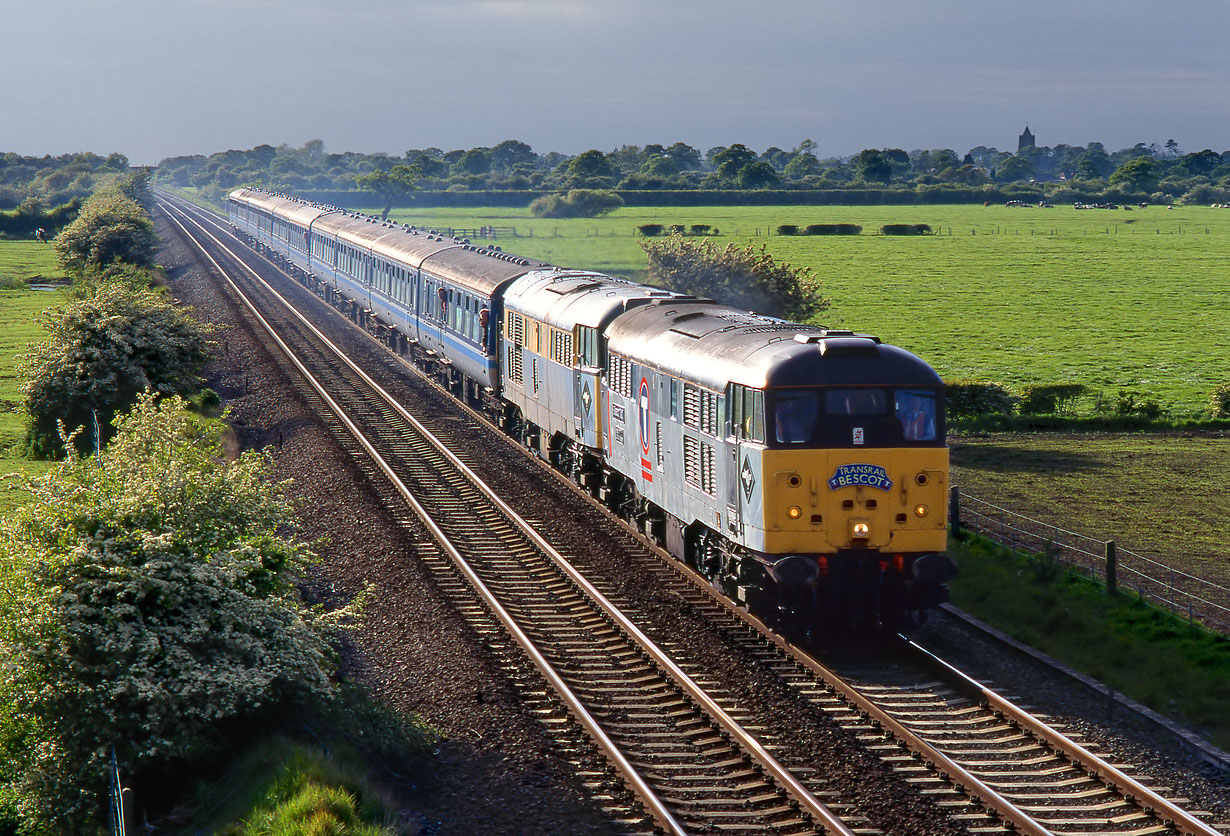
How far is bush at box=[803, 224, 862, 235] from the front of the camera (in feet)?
387

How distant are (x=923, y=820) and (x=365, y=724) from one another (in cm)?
571

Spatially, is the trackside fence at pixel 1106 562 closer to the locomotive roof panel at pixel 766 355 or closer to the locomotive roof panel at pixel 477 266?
the locomotive roof panel at pixel 766 355

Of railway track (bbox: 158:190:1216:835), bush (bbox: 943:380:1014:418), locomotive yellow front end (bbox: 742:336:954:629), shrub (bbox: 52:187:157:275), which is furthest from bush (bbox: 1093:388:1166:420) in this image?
shrub (bbox: 52:187:157:275)

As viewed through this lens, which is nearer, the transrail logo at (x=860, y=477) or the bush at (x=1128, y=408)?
the transrail logo at (x=860, y=477)

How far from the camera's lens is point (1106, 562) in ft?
61.8

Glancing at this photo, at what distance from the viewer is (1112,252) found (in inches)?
3984

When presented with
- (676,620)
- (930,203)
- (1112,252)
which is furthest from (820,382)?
(930,203)

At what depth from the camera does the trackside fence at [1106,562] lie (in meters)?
17.9

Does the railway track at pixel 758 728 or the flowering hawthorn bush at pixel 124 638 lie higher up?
the flowering hawthorn bush at pixel 124 638

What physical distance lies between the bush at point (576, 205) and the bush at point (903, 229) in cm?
3395

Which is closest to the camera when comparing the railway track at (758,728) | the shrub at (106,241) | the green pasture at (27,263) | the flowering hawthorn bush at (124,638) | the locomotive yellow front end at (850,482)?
the railway track at (758,728)

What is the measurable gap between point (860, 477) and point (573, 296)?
1119cm

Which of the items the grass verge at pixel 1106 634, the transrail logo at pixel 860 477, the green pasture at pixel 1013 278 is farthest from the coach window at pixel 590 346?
the green pasture at pixel 1013 278

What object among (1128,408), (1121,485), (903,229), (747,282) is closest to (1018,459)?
(1121,485)
